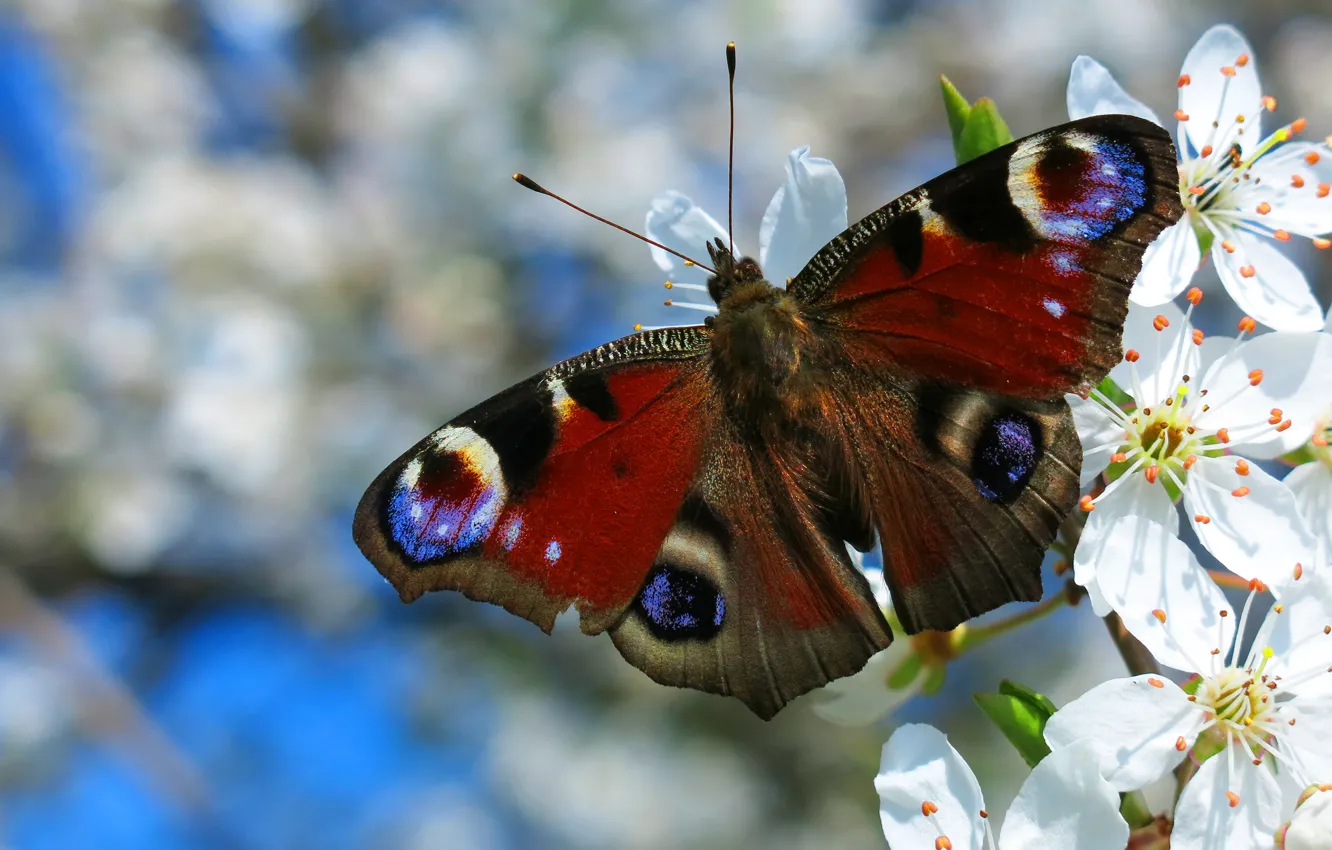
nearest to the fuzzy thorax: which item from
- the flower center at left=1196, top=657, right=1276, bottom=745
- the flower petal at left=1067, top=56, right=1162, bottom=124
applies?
the flower petal at left=1067, top=56, right=1162, bottom=124

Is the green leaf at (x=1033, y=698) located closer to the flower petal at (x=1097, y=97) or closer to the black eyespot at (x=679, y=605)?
the black eyespot at (x=679, y=605)

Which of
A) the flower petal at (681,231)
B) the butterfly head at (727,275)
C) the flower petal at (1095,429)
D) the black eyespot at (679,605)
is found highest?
the flower petal at (681,231)

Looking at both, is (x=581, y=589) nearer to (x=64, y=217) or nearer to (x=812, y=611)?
(x=812, y=611)

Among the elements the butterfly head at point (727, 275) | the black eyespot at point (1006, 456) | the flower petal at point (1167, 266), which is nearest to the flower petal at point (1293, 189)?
the flower petal at point (1167, 266)

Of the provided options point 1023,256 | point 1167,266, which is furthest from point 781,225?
point 1167,266

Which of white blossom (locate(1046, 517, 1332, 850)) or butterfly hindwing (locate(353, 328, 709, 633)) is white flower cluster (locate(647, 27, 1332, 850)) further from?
butterfly hindwing (locate(353, 328, 709, 633))

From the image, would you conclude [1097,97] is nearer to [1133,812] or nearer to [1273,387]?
[1273,387]

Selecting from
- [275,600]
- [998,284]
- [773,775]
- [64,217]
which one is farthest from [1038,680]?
[64,217]
